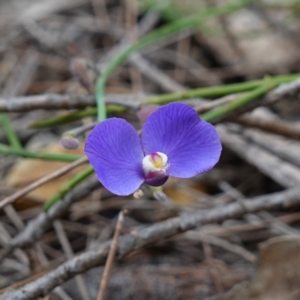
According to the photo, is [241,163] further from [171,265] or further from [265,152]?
[171,265]

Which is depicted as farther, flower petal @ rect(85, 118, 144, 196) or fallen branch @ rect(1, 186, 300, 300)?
fallen branch @ rect(1, 186, 300, 300)

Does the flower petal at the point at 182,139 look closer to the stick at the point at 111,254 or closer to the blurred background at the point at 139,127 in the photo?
the blurred background at the point at 139,127

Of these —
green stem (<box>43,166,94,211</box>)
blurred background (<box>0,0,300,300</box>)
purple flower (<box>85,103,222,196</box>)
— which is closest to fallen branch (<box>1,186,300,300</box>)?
blurred background (<box>0,0,300,300</box>)

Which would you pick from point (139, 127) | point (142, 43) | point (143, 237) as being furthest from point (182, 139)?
point (139, 127)

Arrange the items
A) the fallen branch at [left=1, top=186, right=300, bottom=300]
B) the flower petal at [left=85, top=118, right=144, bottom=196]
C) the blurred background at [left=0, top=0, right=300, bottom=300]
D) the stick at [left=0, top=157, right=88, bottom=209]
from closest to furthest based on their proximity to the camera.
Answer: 1. the flower petal at [left=85, top=118, right=144, bottom=196]
2. the fallen branch at [left=1, top=186, right=300, bottom=300]
3. the stick at [left=0, top=157, right=88, bottom=209]
4. the blurred background at [left=0, top=0, right=300, bottom=300]

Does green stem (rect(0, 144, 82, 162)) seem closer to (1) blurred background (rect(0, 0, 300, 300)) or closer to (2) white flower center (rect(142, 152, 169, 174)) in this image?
(1) blurred background (rect(0, 0, 300, 300))

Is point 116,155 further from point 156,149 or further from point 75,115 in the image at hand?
point 75,115
